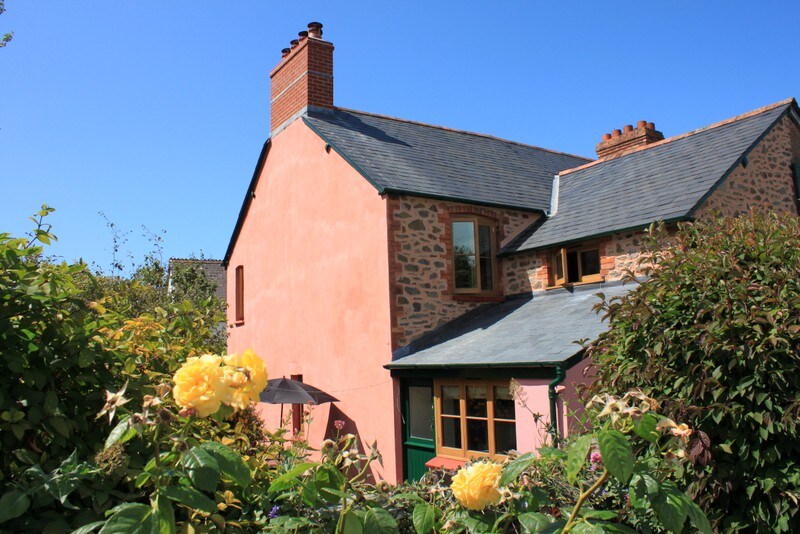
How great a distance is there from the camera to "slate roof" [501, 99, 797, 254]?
1207 centimetres

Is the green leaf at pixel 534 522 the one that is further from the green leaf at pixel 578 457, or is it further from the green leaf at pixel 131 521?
the green leaf at pixel 131 521

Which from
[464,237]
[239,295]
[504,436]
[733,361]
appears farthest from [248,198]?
[733,361]

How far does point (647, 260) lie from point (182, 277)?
22.4 m

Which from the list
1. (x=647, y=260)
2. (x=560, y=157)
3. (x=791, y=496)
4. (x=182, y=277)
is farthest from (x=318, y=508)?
(x=182, y=277)

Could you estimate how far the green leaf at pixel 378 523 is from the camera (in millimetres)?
2607

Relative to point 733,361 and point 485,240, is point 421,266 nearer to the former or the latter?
point 485,240

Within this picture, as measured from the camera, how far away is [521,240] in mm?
14211

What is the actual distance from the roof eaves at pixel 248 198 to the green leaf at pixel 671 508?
51.9ft

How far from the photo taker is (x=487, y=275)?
46.5ft

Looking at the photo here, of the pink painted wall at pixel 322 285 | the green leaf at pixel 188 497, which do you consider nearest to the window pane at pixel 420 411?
the pink painted wall at pixel 322 285

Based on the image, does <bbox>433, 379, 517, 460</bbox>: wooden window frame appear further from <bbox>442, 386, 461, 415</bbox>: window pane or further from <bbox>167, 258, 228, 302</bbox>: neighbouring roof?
<bbox>167, 258, 228, 302</bbox>: neighbouring roof

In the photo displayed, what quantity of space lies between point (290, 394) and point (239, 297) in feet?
23.1

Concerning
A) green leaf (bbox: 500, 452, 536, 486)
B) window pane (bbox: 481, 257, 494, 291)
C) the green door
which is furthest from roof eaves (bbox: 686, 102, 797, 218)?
green leaf (bbox: 500, 452, 536, 486)

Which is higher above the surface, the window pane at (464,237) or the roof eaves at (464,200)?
the roof eaves at (464,200)
